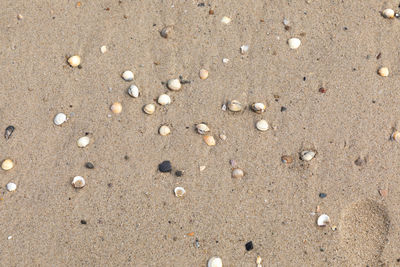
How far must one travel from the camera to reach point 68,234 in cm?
281

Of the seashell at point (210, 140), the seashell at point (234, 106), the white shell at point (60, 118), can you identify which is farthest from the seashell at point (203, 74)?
the white shell at point (60, 118)

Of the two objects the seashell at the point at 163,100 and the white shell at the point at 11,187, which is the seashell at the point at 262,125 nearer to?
the seashell at the point at 163,100

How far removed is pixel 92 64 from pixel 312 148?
2.05m

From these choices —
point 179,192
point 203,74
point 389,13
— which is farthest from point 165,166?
point 389,13

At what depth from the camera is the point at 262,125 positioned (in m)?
2.94

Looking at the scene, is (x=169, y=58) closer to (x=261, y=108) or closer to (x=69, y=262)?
(x=261, y=108)

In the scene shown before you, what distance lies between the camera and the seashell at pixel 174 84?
9.93ft

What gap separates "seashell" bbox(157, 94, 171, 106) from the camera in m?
3.01

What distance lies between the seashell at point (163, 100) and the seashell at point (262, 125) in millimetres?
792

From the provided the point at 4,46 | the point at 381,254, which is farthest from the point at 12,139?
the point at 381,254

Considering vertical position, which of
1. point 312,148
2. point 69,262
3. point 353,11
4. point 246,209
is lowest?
point 69,262

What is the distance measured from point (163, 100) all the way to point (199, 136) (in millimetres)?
439

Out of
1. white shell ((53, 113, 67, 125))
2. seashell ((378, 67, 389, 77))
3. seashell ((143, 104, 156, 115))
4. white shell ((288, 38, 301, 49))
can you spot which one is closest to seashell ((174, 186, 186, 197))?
seashell ((143, 104, 156, 115))

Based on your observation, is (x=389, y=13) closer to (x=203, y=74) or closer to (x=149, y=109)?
(x=203, y=74)
